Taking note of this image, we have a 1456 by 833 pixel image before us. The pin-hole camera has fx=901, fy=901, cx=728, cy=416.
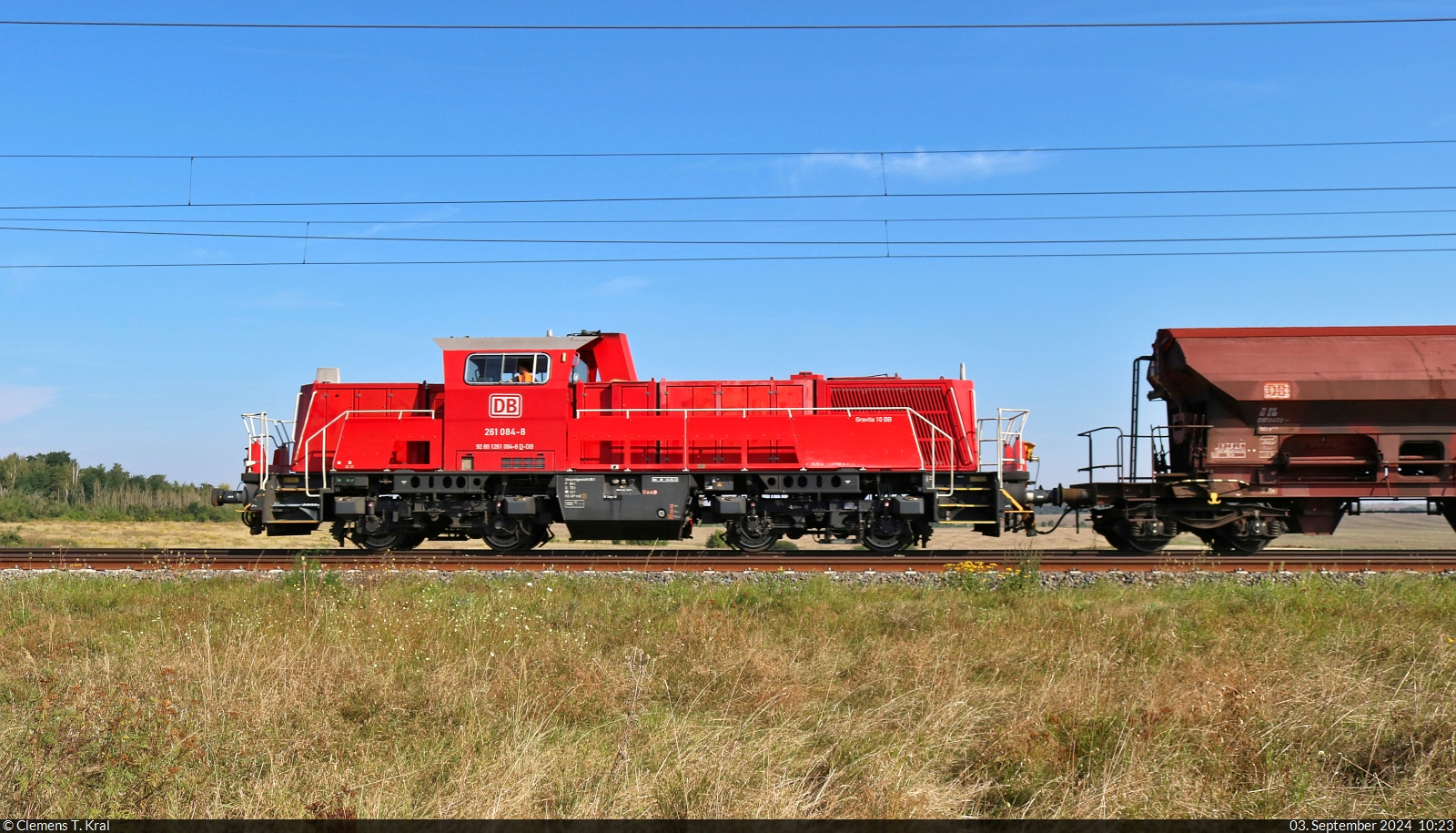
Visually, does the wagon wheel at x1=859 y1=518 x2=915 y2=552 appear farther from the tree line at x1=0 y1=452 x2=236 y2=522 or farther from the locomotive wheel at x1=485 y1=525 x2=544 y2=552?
the tree line at x1=0 y1=452 x2=236 y2=522

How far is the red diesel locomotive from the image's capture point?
15.2 m

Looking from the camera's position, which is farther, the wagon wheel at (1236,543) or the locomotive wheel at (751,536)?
the locomotive wheel at (751,536)

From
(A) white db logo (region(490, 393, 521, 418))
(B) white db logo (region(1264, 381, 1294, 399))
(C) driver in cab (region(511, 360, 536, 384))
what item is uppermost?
(C) driver in cab (region(511, 360, 536, 384))

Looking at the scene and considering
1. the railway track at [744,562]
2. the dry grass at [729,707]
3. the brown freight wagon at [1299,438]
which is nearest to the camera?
the dry grass at [729,707]

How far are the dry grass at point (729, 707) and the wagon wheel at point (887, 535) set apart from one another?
5.95m

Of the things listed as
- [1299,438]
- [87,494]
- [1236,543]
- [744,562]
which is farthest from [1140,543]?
[87,494]

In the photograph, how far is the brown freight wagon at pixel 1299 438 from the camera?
1509cm

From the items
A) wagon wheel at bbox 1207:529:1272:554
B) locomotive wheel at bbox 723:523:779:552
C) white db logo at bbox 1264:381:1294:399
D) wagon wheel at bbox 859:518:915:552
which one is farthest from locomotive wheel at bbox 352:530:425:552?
white db logo at bbox 1264:381:1294:399

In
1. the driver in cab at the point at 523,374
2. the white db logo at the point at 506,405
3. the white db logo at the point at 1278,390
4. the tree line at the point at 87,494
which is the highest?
the driver in cab at the point at 523,374

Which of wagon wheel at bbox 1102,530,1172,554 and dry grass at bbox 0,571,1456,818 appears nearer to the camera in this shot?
dry grass at bbox 0,571,1456,818

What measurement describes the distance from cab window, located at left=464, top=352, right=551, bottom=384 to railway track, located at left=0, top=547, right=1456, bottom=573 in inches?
118

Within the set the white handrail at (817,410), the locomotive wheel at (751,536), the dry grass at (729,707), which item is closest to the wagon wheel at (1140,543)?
the white handrail at (817,410)

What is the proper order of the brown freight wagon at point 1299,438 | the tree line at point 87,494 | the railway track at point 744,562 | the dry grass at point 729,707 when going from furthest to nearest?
the tree line at point 87,494
the brown freight wagon at point 1299,438
the railway track at point 744,562
the dry grass at point 729,707

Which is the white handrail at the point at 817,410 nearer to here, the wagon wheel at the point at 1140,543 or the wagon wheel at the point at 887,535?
the wagon wheel at the point at 887,535
